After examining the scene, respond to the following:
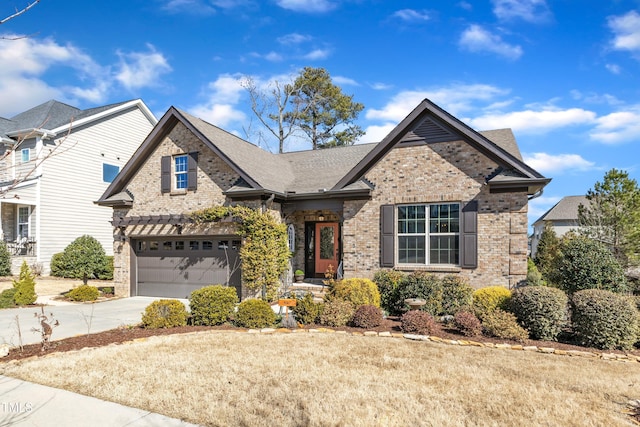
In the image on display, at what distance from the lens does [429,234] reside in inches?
464

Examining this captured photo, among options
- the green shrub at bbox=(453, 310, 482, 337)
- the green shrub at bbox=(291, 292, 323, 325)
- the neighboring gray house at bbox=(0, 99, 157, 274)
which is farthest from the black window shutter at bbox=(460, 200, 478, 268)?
the neighboring gray house at bbox=(0, 99, 157, 274)

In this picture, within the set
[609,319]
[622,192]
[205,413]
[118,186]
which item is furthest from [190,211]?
[622,192]

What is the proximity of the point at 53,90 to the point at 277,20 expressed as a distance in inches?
449

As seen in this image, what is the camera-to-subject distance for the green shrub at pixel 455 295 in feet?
33.0

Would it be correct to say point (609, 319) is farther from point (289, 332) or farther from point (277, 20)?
point (277, 20)

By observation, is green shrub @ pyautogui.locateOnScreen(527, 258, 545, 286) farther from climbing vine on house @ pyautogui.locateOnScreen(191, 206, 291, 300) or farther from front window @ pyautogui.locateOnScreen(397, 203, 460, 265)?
climbing vine on house @ pyautogui.locateOnScreen(191, 206, 291, 300)

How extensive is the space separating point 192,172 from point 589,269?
40.2 ft

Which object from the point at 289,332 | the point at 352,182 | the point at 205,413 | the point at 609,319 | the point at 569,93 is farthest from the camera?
the point at 352,182

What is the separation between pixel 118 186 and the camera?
15.6 m

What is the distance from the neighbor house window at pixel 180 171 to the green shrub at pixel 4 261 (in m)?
11.4

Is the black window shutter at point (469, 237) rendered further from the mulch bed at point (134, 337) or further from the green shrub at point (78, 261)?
the green shrub at point (78, 261)

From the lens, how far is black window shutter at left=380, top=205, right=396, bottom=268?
1201 centimetres

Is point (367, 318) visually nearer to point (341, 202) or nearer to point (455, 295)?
point (455, 295)

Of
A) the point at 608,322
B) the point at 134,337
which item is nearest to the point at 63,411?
the point at 134,337
